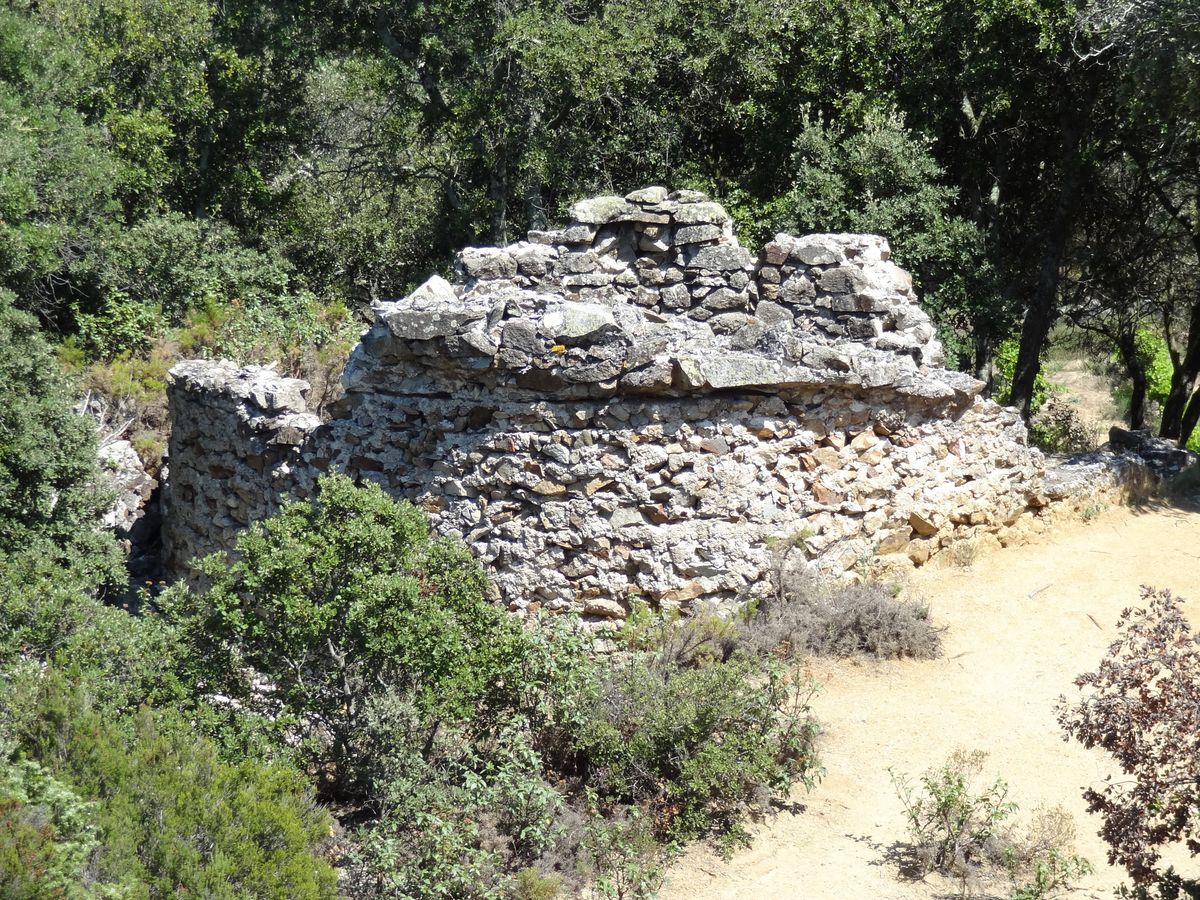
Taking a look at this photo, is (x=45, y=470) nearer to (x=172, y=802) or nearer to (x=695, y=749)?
(x=172, y=802)

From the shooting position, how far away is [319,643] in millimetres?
6570

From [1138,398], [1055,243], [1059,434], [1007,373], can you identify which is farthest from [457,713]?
[1007,373]

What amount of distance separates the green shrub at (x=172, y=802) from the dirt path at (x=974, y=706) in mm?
2009

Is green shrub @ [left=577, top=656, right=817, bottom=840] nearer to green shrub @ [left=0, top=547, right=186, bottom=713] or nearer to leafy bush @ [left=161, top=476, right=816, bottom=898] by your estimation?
leafy bush @ [left=161, top=476, right=816, bottom=898]

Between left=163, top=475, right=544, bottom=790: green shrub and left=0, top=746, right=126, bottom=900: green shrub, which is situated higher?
left=163, top=475, right=544, bottom=790: green shrub

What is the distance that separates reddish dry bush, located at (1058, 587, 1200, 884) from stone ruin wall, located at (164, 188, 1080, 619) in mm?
3656

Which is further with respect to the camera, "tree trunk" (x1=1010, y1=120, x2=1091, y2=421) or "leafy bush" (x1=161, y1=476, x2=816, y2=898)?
"tree trunk" (x1=1010, y1=120, x2=1091, y2=421)

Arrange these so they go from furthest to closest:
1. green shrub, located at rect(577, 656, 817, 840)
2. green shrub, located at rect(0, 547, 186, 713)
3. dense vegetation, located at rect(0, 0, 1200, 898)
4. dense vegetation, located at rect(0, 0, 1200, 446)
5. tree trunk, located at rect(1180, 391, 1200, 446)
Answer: tree trunk, located at rect(1180, 391, 1200, 446)
dense vegetation, located at rect(0, 0, 1200, 446)
green shrub, located at rect(577, 656, 817, 840)
green shrub, located at rect(0, 547, 186, 713)
dense vegetation, located at rect(0, 0, 1200, 898)

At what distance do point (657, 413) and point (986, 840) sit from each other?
11.8 feet

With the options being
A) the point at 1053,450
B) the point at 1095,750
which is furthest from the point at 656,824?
the point at 1053,450

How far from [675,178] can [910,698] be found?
938 cm

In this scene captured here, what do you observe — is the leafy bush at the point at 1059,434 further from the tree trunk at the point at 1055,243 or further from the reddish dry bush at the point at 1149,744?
the reddish dry bush at the point at 1149,744

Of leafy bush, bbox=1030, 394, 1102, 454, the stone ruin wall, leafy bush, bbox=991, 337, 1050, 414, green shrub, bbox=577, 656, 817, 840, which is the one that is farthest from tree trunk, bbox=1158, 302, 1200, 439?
green shrub, bbox=577, 656, 817, 840

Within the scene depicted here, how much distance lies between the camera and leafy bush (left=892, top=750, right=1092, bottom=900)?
6.03m
